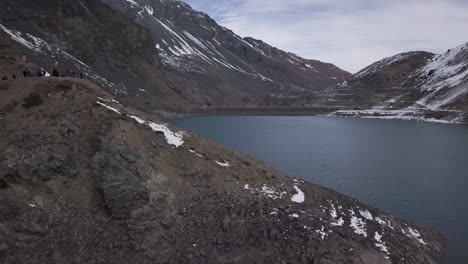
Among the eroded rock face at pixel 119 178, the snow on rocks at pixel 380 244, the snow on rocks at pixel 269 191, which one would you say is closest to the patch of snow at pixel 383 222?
the snow on rocks at pixel 380 244

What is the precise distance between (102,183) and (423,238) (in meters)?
21.5

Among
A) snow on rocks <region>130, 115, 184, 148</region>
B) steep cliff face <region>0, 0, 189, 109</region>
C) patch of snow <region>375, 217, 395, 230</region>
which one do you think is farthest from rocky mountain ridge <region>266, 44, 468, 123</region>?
snow on rocks <region>130, 115, 184, 148</region>

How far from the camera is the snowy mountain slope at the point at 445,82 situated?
15462 centimetres

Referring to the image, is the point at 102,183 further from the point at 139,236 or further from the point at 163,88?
the point at 163,88

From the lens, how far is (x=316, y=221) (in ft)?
94.2

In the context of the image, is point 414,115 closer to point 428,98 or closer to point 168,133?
point 428,98

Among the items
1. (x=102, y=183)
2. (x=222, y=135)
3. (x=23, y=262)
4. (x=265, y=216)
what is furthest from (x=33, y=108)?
(x=222, y=135)

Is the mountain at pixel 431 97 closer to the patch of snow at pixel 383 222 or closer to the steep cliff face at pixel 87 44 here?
the steep cliff face at pixel 87 44

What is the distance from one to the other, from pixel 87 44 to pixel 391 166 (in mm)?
125798

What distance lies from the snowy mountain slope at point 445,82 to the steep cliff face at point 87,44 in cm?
9184

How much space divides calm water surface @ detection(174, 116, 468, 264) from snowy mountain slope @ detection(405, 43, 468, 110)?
4381cm

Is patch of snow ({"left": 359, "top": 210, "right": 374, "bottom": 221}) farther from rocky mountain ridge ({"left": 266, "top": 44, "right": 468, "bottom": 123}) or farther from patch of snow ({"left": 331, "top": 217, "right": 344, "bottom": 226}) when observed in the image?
rocky mountain ridge ({"left": 266, "top": 44, "right": 468, "bottom": 123})

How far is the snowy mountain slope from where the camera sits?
15462 centimetres

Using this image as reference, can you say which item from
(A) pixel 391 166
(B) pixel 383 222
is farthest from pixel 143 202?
(A) pixel 391 166
